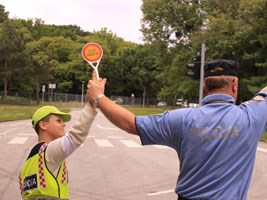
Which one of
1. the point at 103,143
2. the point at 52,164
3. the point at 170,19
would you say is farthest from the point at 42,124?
the point at 170,19

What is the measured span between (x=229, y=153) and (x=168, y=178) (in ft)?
26.1

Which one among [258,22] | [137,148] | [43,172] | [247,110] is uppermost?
[258,22]

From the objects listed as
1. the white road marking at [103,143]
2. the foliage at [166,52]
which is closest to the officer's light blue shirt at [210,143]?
the white road marking at [103,143]

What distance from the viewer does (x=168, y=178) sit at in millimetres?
10453

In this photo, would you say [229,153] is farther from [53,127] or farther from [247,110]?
[53,127]

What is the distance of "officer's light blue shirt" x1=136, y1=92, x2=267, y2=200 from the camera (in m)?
2.62

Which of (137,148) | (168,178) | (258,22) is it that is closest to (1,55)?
(258,22)

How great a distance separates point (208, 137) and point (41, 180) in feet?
3.84

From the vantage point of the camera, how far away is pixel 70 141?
297 centimetres

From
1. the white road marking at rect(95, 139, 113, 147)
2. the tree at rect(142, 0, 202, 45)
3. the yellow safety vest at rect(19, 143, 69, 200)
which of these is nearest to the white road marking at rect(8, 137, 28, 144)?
the white road marking at rect(95, 139, 113, 147)

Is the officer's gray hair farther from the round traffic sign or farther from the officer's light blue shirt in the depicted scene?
the round traffic sign

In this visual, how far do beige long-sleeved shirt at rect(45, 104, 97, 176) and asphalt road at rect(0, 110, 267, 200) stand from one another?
5.20 metres

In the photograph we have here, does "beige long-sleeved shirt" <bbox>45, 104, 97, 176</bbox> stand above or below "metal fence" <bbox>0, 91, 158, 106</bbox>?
above

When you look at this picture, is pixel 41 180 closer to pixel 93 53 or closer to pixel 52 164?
pixel 52 164
